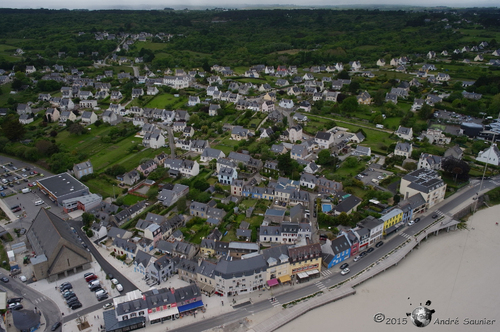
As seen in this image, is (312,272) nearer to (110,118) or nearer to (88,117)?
(110,118)

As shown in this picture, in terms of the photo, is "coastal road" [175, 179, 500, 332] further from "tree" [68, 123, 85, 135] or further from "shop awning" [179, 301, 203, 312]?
"tree" [68, 123, 85, 135]

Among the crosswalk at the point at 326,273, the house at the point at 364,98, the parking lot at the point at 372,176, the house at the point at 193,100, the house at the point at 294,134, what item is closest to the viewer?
the crosswalk at the point at 326,273

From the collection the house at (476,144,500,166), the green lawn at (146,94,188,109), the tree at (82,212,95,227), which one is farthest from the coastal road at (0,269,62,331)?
the house at (476,144,500,166)

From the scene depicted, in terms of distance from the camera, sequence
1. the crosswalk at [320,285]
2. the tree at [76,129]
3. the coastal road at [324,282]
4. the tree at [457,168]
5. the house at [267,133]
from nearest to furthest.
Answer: the coastal road at [324,282] → the crosswalk at [320,285] → the tree at [457,168] → the house at [267,133] → the tree at [76,129]

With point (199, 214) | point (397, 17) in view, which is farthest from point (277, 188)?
point (397, 17)

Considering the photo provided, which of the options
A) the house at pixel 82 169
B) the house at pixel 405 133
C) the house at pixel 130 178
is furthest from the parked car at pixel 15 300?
the house at pixel 405 133

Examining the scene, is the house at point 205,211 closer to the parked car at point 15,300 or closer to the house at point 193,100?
the parked car at point 15,300

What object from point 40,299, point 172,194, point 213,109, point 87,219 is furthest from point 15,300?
point 213,109
